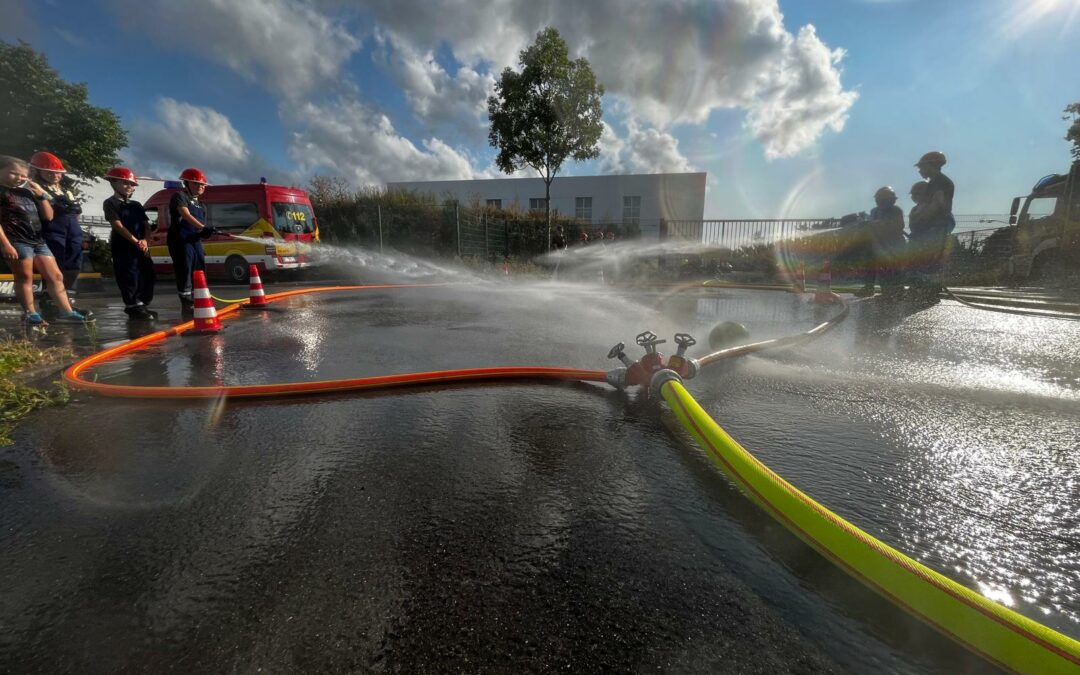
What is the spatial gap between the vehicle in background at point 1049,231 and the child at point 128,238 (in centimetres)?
1808

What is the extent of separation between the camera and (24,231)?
5.12 metres

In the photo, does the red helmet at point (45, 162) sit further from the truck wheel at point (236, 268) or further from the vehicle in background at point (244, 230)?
the truck wheel at point (236, 268)

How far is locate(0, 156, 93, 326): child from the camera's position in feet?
16.3

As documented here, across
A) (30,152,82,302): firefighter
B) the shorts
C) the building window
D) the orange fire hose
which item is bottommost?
the orange fire hose

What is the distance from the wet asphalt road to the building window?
35991 millimetres

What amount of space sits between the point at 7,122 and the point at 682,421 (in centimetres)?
3215

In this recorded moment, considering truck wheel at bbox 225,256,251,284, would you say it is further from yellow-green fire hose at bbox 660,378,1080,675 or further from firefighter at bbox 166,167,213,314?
yellow-green fire hose at bbox 660,378,1080,675

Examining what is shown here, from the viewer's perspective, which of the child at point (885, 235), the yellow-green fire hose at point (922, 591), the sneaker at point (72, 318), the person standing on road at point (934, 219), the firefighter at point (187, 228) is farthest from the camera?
the child at point (885, 235)

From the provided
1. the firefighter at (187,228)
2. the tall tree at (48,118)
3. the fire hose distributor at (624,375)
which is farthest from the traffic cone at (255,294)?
the tall tree at (48,118)

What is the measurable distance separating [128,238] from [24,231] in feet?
2.90

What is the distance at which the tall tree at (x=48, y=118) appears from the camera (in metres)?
20.8

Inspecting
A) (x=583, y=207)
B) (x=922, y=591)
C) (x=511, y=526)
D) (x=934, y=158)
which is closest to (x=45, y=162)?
(x=511, y=526)

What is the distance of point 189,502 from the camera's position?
1.84 meters

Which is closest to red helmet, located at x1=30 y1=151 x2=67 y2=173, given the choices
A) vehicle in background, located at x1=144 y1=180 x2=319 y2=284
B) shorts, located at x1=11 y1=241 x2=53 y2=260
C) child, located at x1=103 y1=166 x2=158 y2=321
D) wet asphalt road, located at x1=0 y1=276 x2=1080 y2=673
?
child, located at x1=103 y1=166 x2=158 y2=321
